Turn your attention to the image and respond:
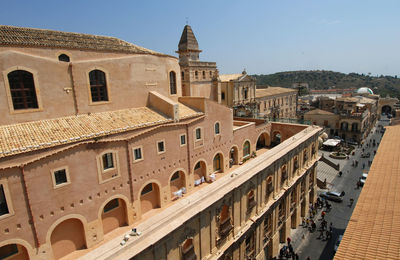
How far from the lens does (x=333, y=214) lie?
25047 millimetres

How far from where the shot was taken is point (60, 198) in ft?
37.2

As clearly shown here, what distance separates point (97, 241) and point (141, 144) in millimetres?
5937

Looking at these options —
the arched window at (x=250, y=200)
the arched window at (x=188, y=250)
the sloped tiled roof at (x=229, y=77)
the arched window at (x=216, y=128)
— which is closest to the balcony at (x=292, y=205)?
the arched window at (x=250, y=200)

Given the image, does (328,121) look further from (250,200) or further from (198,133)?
(250,200)

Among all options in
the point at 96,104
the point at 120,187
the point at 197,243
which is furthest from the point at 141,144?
the point at 197,243

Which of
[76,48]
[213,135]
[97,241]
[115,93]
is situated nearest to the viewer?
[97,241]

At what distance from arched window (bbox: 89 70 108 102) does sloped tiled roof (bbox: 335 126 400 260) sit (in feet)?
49.5

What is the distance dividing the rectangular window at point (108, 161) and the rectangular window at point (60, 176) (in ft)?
6.70

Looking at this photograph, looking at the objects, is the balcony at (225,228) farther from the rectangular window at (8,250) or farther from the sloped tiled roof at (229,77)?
the sloped tiled roof at (229,77)

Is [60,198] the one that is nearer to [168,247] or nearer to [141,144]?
[141,144]

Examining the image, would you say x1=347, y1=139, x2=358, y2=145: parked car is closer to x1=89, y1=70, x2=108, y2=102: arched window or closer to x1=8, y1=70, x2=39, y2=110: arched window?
x1=89, y1=70, x2=108, y2=102: arched window

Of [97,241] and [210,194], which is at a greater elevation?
[210,194]

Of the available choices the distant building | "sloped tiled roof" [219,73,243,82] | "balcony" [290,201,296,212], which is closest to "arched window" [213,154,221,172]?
"balcony" [290,201,296,212]

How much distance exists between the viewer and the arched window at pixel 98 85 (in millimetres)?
14758
